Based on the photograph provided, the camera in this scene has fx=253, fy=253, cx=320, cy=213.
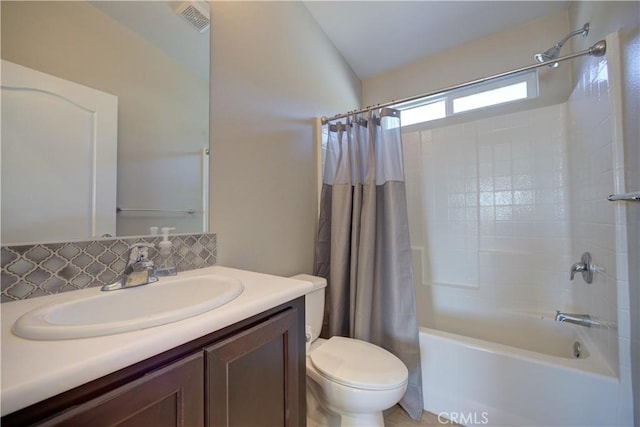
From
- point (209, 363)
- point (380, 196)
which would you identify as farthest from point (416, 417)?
point (209, 363)

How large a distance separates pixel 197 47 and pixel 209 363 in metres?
1.23

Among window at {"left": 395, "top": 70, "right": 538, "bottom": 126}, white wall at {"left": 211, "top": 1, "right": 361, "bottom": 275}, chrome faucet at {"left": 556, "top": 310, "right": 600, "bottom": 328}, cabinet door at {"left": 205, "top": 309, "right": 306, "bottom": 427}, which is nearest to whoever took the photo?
cabinet door at {"left": 205, "top": 309, "right": 306, "bottom": 427}

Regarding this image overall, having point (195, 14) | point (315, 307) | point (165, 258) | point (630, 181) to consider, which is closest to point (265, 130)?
point (195, 14)

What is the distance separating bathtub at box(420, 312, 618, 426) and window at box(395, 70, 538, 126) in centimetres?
161

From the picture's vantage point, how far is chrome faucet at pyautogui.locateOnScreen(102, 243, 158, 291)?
31.1 inches

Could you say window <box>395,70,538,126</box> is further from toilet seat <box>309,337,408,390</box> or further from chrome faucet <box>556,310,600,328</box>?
toilet seat <box>309,337,408,390</box>

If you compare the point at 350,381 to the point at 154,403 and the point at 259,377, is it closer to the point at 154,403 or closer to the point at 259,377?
the point at 259,377

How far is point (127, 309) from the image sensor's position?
29.0 inches

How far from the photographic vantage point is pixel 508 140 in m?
1.93

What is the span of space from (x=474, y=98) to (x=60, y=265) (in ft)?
8.96

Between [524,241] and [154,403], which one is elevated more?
[524,241]

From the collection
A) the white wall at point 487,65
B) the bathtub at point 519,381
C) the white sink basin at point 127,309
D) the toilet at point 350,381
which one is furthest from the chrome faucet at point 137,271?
the white wall at point 487,65

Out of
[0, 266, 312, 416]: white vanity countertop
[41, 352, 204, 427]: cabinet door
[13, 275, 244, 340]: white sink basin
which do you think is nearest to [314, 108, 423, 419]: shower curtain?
[13, 275, 244, 340]: white sink basin

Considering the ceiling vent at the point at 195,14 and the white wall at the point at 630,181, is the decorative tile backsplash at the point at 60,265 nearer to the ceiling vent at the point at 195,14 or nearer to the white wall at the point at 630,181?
the ceiling vent at the point at 195,14
